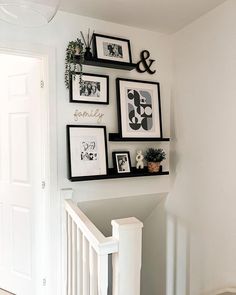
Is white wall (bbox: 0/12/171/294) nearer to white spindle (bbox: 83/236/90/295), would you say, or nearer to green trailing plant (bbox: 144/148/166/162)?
green trailing plant (bbox: 144/148/166/162)

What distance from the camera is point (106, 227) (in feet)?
9.62

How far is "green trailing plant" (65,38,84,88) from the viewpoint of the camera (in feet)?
6.95

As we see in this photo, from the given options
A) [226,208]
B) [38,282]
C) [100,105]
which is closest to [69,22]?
[100,105]

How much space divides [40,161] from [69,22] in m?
1.18

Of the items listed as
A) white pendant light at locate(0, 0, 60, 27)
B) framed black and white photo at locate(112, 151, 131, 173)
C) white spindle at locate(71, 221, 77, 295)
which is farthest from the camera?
framed black and white photo at locate(112, 151, 131, 173)

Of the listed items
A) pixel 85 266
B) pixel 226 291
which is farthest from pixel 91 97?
pixel 226 291

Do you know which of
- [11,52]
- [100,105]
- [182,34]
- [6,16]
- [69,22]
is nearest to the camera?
[6,16]

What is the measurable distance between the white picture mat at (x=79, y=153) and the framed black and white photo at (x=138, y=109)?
0.22m

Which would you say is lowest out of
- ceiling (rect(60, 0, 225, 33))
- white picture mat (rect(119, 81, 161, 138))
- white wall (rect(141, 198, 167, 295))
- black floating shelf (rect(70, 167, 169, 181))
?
white wall (rect(141, 198, 167, 295))

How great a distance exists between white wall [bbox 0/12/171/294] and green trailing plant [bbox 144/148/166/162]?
92mm

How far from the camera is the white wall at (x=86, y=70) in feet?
6.87

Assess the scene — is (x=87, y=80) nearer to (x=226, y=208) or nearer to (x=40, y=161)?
(x=40, y=161)

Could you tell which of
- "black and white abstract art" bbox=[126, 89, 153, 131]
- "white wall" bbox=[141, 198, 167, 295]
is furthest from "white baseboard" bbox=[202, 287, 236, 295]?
"black and white abstract art" bbox=[126, 89, 153, 131]

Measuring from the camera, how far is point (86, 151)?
2217 mm
